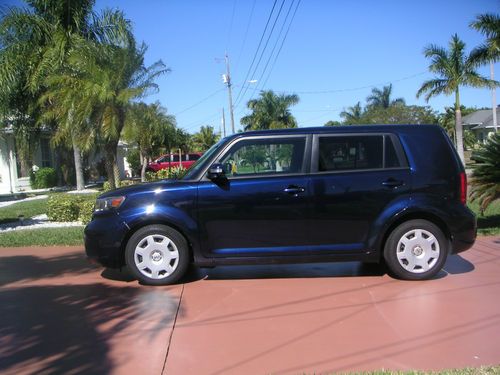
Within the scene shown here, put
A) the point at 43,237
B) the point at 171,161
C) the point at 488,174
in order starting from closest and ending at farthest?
the point at 488,174 → the point at 43,237 → the point at 171,161

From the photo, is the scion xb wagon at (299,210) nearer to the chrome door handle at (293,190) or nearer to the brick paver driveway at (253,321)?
the chrome door handle at (293,190)

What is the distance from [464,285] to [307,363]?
276 cm

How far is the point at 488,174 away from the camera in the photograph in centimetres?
842

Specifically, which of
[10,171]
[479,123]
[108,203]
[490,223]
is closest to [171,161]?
[10,171]

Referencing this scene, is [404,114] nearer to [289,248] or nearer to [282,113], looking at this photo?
[282,113]

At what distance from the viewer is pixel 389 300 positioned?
17.1ft

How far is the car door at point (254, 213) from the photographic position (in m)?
5.78

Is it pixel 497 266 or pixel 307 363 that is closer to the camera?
pixel 307 363

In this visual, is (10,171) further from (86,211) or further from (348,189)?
(348,189)

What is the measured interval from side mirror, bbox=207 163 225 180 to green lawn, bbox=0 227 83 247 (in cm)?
400

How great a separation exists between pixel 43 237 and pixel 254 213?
17.3 feet

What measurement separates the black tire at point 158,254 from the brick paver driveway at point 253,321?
173mm

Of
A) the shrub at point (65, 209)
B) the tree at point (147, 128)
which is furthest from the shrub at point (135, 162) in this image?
the shrub at point (65, 209)

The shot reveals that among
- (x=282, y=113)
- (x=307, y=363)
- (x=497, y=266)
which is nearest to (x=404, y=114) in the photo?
(x=282, y=113)
